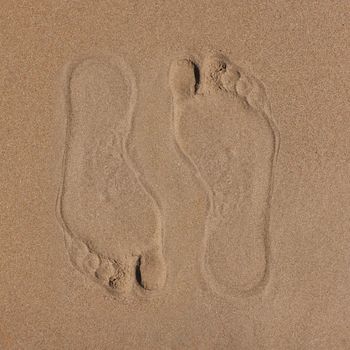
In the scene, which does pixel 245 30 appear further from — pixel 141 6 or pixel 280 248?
pixel 280 248

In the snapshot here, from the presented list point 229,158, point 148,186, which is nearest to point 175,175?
point 148,186

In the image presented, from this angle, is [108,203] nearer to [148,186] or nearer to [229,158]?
[148,186]

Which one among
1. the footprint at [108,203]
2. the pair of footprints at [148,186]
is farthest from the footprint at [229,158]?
the footprint at [108,203]

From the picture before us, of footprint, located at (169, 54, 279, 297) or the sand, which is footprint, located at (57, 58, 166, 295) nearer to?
the sand

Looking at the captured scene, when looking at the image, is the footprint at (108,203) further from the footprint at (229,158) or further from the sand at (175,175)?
the footprint at (229,158)

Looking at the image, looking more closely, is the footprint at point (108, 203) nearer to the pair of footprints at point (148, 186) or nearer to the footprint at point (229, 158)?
the pair of footprints at point (148, 186)
